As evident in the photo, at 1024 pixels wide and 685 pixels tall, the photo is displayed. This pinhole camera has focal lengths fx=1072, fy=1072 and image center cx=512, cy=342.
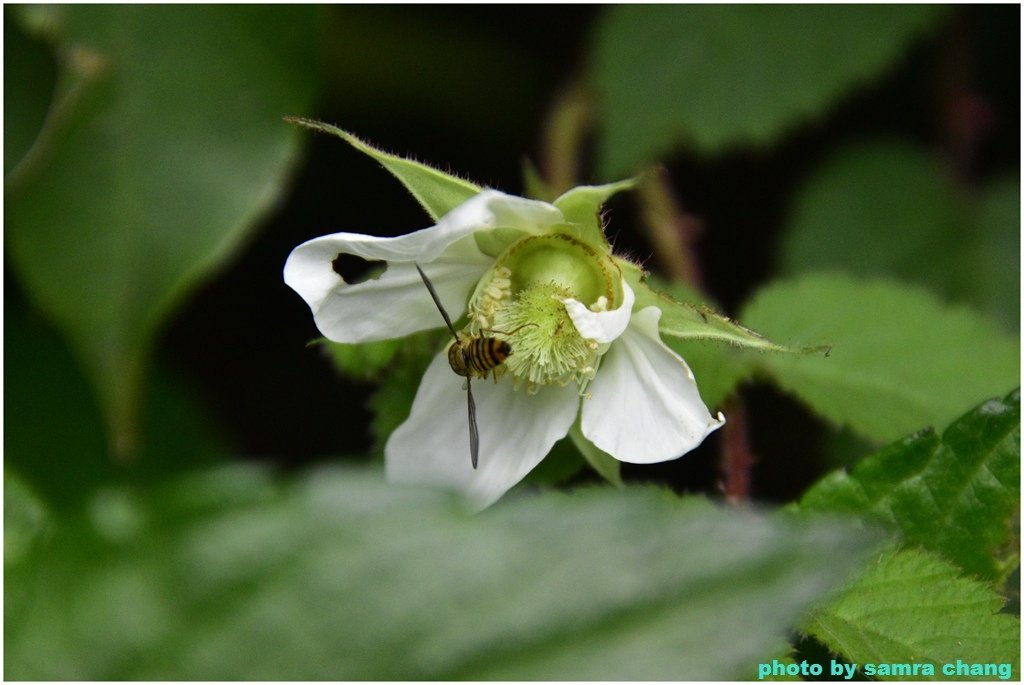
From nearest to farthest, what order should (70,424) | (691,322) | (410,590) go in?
(410,590), (691,322), (70,424)

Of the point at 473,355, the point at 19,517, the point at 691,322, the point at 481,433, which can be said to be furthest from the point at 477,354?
the point at 19,517

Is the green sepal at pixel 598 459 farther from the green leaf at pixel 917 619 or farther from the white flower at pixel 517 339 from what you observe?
the green leaf at pixel 917 619

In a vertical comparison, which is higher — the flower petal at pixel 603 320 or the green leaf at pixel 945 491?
the flower petal at pixel 603 320

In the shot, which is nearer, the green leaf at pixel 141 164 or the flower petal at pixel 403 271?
the flower petal at pixel 403 271

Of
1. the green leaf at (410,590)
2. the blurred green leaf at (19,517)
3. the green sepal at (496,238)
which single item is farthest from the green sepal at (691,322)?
the blurred green leaf at (19,517)

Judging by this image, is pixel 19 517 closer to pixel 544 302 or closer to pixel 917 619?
pixel 544 302

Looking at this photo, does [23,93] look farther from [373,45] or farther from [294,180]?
[373,45]
